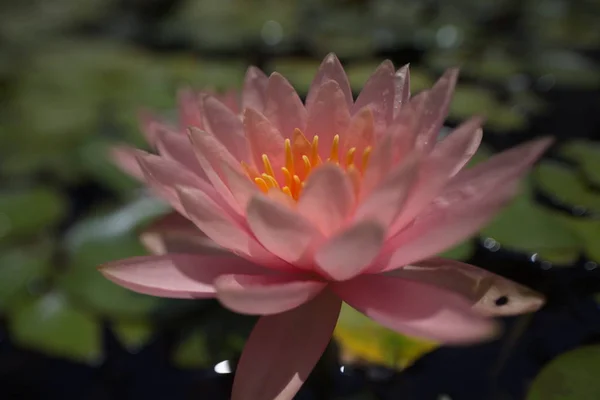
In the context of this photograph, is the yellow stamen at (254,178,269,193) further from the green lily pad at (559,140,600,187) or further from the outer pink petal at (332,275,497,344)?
the green lily pad at (559,140,600,187)

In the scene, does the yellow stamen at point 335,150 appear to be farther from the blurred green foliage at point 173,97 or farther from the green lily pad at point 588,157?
the green lily pad at point 588,157

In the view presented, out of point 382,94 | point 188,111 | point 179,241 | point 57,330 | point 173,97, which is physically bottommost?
point 57,330

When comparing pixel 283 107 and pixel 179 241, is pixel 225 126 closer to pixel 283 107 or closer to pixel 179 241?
pixel 283 107

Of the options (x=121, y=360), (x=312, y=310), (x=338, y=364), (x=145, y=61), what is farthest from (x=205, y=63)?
(x=312, y=310)

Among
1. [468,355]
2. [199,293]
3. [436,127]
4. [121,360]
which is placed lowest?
[121,360]

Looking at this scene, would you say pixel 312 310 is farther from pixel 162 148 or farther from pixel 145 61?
pixel 145 61

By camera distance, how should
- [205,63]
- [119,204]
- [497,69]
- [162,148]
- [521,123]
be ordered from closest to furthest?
[162,148]
[119,204]
[521,123]
[497,69]
[205,63]

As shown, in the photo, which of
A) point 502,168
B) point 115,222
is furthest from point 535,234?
point 115,222

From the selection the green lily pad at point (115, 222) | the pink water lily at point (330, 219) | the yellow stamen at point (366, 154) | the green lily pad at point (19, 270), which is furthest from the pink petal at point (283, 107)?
the green lily pad at point (19, 270)
